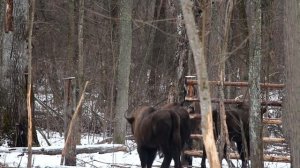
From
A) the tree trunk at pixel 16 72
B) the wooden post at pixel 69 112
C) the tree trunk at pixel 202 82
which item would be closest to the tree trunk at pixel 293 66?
the tree trunk at pixel 202 82

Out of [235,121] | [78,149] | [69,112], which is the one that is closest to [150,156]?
[69,112]

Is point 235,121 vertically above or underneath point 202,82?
underneath

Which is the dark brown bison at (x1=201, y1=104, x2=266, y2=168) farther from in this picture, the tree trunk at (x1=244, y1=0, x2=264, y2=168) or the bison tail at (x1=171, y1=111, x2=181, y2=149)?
the tree trunk at (x1=244, y1=0, x2=264, y2=168)

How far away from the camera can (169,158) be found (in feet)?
35.9

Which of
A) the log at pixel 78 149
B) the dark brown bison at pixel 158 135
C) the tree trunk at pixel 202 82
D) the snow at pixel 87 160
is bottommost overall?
the snow at pixel 87 160

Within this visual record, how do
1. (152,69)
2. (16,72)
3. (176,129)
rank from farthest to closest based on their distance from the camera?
(152,69) < (16,72) < (176,129)

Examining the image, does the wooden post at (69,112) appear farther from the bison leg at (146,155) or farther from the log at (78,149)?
the bison leg at (146,155)

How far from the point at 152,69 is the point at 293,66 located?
17374 mm

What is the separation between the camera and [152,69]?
2516 cm

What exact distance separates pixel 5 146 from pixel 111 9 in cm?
1058

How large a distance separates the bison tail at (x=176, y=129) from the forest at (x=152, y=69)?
21.9 inches

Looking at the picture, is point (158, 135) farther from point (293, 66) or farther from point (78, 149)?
point (293, 66)

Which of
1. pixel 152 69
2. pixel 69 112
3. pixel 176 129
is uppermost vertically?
pixel 152 69

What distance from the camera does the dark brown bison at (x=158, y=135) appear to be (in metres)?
10.7
